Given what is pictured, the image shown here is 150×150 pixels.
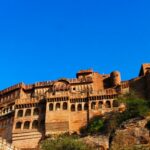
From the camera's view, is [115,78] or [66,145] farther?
[115,78]

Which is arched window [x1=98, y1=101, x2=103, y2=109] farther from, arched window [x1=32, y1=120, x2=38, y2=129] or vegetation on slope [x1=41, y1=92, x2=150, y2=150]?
arched window [x1=32, y1=120, x2=38, y2=129]

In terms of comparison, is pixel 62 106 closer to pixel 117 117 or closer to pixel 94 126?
pixel 94 126

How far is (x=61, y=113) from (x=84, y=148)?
63.2ft

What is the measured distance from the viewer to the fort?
59.6 meters

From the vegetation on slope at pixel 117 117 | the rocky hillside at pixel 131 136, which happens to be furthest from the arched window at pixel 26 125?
the rocky hillside at pixel 131 136

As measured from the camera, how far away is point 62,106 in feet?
203

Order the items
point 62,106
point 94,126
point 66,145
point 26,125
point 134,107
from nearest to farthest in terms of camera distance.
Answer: point 66,145, point 134,107, point 94,126, point 26,125, point 62,106

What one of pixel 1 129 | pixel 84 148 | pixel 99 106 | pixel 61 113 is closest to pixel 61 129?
pixel 61 113

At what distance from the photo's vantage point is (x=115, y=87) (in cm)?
6475

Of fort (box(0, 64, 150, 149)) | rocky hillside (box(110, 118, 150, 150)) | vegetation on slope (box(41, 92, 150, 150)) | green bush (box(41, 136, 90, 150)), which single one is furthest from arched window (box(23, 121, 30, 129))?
rocky hillside (box(110, 118, 150, 150))

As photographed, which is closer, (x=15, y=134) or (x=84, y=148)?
(x=84, y=148)

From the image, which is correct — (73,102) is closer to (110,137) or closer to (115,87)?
(115,87)

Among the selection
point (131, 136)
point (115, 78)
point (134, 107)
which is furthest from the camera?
point (115, 78)

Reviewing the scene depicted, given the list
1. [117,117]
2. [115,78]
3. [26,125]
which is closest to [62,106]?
[26,125]
